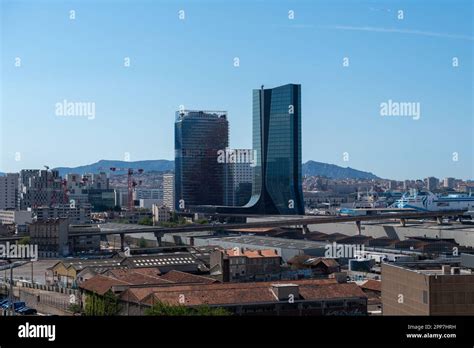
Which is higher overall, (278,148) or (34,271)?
(278,148)

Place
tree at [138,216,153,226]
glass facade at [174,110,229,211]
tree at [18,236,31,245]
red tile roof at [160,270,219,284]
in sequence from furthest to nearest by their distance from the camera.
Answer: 1. glass facade at [174,110,229,211]
2. tree at [138,216,153,226]
3. tree at [18,236,31,245]
4. red tile roof at [160,270,219,284]

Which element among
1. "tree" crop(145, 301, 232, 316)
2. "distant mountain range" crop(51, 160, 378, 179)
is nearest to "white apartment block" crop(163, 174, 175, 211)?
"distant mountain range" crop(51, 160, 378, 179)

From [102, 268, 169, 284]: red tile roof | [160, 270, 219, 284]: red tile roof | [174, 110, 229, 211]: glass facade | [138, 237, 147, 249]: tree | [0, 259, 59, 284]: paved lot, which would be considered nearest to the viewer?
[102, 268, 169, 284]: red tile roof

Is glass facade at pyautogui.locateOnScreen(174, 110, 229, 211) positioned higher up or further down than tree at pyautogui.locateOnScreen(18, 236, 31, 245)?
higher up

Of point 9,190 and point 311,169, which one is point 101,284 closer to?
point 9,190

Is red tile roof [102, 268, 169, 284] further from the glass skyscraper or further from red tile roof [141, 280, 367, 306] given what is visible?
the glass skyscraper

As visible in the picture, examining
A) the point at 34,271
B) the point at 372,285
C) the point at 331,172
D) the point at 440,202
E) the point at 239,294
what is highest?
the point at 331,172

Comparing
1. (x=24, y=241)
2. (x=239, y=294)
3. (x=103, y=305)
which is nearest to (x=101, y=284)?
(x=103, y=305)
